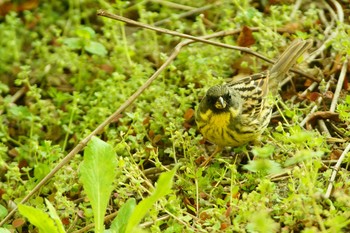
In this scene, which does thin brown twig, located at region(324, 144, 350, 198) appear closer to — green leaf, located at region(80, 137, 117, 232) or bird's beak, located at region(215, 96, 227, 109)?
bird's beak, located at region(215, 96, 227, 109)

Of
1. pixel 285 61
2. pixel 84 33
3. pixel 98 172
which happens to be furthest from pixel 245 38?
pixel 98 172

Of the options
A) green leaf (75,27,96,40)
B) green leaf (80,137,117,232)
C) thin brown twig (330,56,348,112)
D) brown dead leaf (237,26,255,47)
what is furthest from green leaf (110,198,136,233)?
green leaf (75,27,96,40)

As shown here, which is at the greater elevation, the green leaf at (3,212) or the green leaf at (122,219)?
the green leaf at (122,219)

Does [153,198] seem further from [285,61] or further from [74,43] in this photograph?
[74,43]

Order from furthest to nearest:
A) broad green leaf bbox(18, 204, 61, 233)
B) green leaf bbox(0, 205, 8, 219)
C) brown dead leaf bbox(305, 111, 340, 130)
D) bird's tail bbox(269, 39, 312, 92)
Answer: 1. bird's tail bbox(269, 39, 312, 92)
2. brown dead leaf bbox(305, 111, 340, 130)
3. green leaf bbox(0, 205, 8, 219)
4. broad green leaf bbox(18, 204, 61, 233)

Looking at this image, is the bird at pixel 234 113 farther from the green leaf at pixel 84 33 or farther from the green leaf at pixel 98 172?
the green leaf at pixel 84 33

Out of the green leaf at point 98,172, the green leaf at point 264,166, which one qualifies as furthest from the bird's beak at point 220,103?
the green leaf at point 98,172
